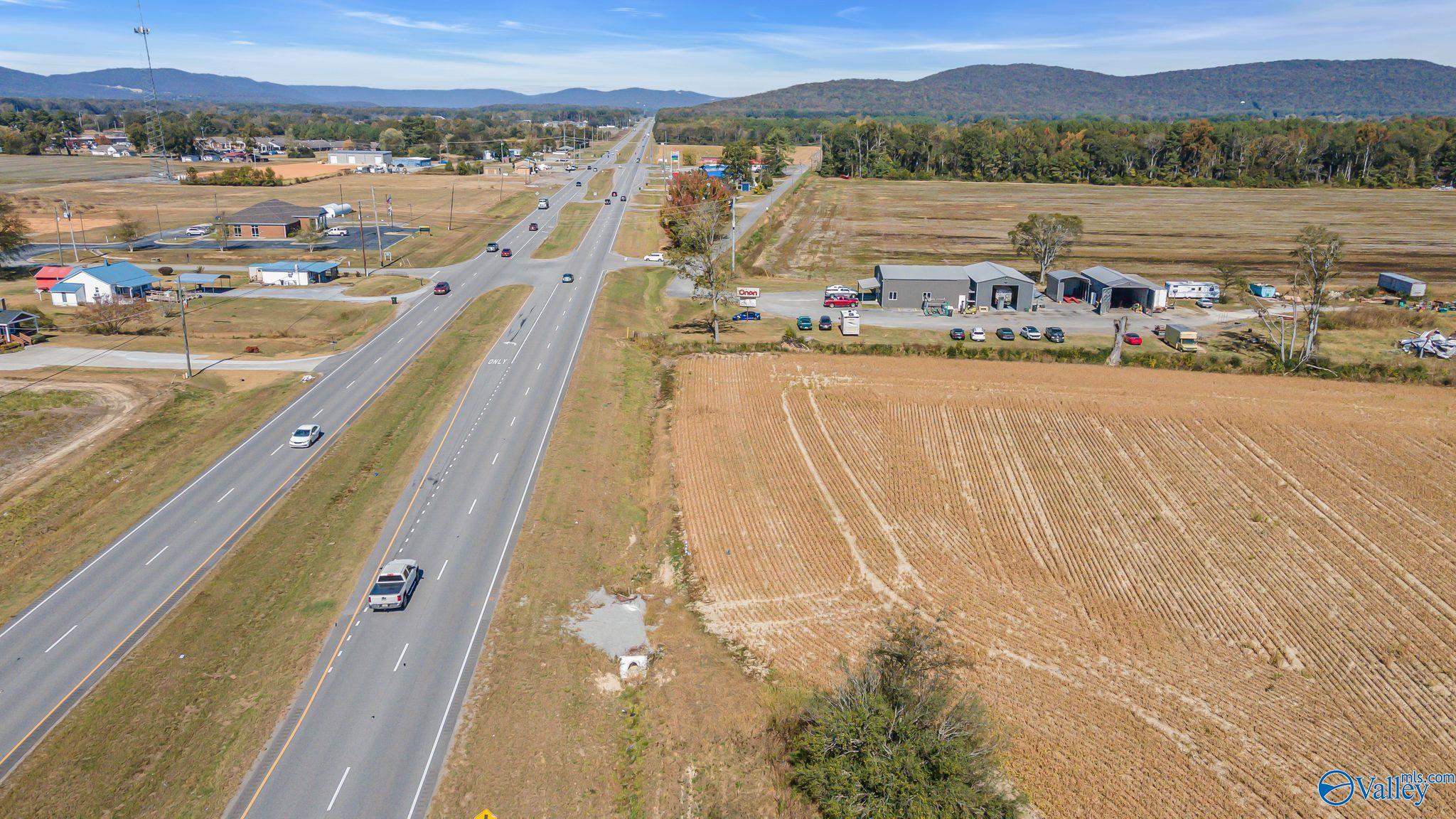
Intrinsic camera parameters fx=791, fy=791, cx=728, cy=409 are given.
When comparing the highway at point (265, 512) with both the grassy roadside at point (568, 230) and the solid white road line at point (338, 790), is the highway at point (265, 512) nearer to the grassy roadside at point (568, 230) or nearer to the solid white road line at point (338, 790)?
the solid white road line at point (338, 790)

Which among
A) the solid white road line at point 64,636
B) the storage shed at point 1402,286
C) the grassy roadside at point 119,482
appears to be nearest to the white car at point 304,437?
the grassy roadside at point 119,482

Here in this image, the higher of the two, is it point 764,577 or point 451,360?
point 451,360

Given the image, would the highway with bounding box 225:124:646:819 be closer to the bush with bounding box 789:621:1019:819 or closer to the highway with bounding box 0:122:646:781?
the highway with bounding box 0:122:646:781

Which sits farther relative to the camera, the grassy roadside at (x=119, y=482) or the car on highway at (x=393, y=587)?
the grassy roadside at (x=119, y=482)

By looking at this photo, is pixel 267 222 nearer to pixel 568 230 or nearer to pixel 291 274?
pixel 291 274

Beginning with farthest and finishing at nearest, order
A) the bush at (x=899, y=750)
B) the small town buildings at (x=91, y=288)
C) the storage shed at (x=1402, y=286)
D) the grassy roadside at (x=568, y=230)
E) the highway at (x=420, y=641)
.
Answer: the grassy roadside at (x=568, y=230), the storage shed at (x=1402, y=286), the small town buildings at (x=91, y=288), the highway at (x=420, y=641), the bush at (x=899, y=750)

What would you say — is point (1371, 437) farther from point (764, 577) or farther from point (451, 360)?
point (451, 360)

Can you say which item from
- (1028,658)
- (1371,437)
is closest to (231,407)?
(1028,658)
